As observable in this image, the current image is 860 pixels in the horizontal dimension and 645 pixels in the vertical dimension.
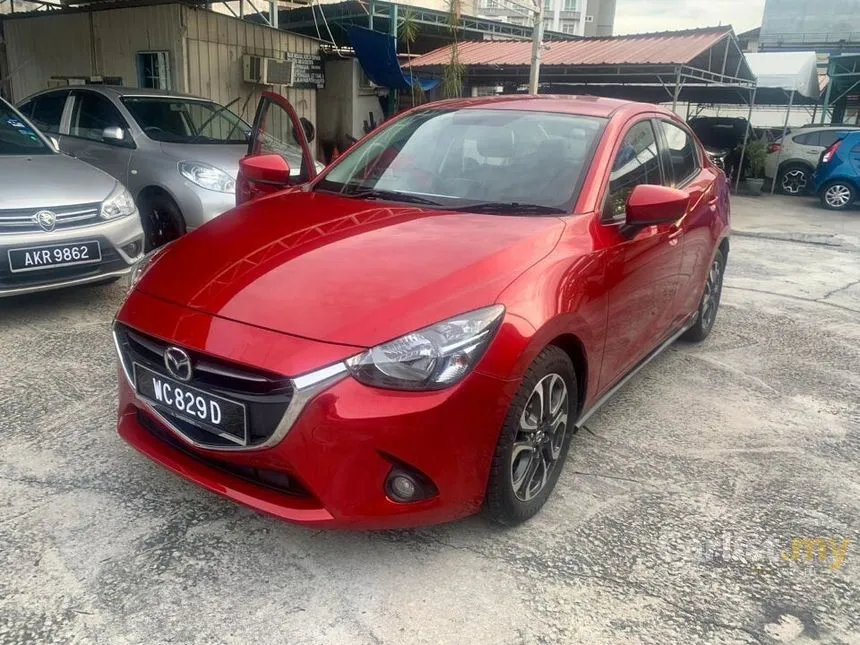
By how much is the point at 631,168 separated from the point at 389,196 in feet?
3.72

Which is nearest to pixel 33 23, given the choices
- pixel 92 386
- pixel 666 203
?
pixel 92 386

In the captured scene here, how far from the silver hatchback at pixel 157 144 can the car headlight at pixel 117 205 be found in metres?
0.88

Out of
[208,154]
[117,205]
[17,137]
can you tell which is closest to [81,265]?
[117,205]

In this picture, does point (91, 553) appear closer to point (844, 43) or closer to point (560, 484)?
point (560, 484)

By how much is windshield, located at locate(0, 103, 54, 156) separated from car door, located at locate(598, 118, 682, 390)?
425 centimetres

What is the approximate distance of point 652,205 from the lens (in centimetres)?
281

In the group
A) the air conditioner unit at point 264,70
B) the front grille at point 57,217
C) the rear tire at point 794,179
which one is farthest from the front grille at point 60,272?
the rear tire at point 794,179

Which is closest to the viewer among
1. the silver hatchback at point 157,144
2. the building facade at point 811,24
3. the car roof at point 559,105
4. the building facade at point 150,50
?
the car roof at point 559,105

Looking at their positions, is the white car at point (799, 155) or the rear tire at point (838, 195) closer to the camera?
the rear tire at point (838, 195)

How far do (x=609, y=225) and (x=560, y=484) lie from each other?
109 cm

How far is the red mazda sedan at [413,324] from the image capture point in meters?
2.03

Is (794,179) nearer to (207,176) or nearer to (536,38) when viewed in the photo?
(536,38)

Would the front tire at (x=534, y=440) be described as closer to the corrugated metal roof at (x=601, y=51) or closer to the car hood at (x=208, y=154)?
the car hood at (x=208, y=154)

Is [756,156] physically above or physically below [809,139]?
below
